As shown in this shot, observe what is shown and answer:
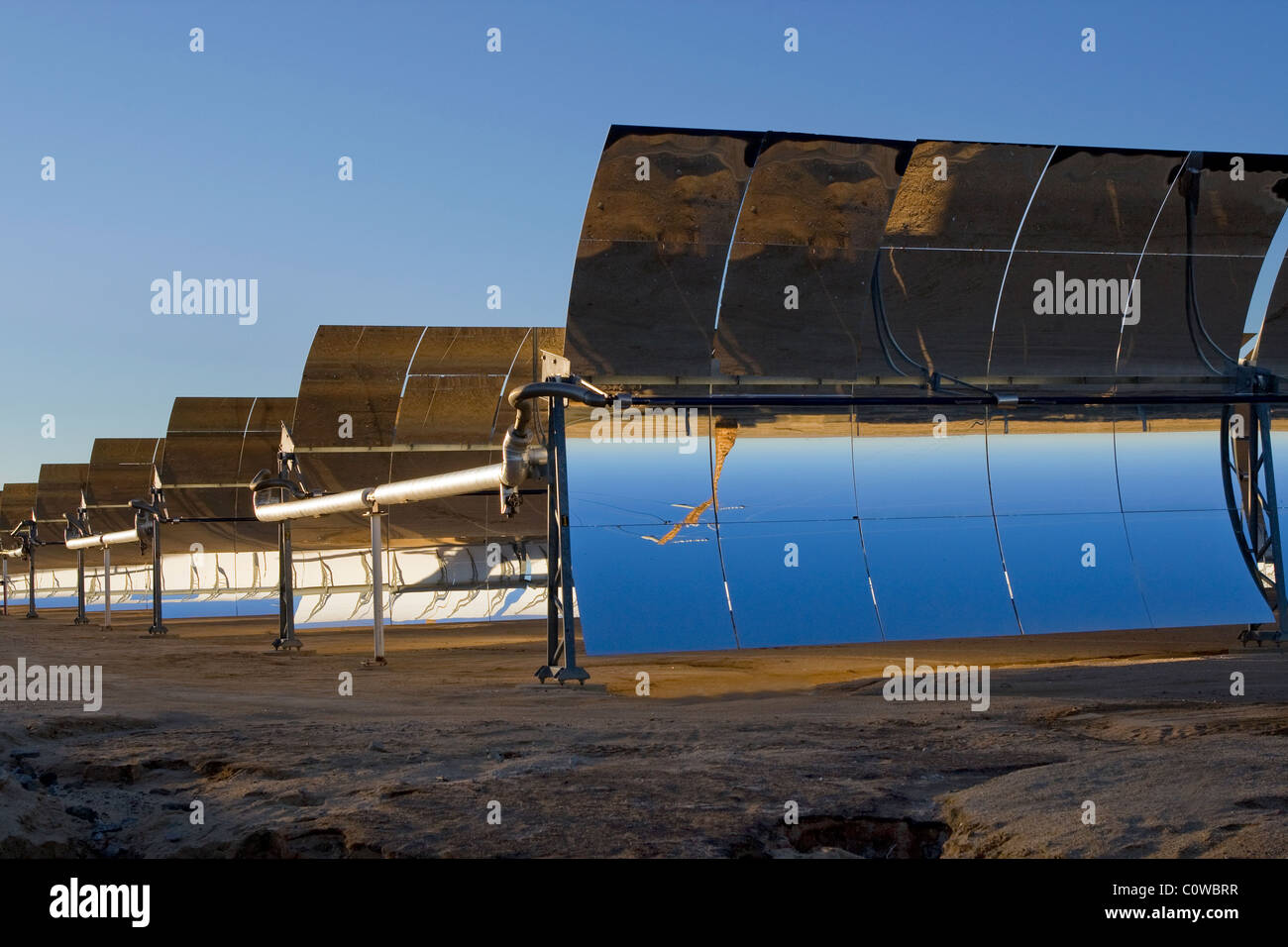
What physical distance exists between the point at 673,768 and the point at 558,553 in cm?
698

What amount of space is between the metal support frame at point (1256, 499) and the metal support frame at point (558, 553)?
390 inches

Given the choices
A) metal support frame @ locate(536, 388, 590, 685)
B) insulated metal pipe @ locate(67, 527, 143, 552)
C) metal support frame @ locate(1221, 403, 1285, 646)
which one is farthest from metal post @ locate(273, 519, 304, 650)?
metal support frame @ locate(1221, 403, 1285, 646)

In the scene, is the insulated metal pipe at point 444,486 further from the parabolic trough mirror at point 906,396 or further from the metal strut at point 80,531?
the metal strut at point 80,531

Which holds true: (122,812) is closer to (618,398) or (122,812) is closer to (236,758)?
(236,758)

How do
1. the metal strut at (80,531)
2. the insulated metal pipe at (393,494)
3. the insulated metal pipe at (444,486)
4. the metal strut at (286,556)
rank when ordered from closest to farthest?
1. the insulated metal pipe at (444,486)
2. the insulated metal pipe at (393,494)
3. the metal strut at (286,556)
4. the metal strut at (80,531)

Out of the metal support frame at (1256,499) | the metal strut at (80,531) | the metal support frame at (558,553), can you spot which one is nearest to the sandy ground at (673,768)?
the metal support frame at (558,553)

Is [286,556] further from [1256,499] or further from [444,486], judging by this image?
[1256,499]

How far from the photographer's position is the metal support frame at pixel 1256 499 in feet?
59.9

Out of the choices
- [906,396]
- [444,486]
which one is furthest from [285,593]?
[906,396]

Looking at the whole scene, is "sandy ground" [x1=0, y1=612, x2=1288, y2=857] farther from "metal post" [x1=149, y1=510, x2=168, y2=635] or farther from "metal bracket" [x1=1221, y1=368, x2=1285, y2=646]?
"metal post" [x1=149, y1=510, x2=168, y2=635]

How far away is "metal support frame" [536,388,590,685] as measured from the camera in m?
15.6

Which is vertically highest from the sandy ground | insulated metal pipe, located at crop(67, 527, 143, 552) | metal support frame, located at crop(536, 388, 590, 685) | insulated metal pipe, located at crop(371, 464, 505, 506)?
insulated metal pipe, located at crop(67, 527, 143, 552)

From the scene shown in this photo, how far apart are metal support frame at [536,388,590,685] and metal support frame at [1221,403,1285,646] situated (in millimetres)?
9915
